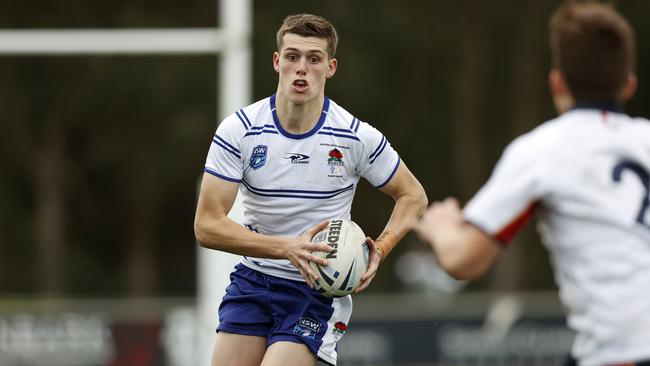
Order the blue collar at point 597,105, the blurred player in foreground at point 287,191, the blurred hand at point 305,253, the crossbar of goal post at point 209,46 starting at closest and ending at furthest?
the blue collar at point 597,105 < the blurred hand at point 305,253 < the blurred player in foreground at point 287,191 < the crossbar of goal post at point 209,46

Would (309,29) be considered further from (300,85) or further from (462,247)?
(462,247)

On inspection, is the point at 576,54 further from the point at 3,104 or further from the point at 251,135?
the point at 3,104

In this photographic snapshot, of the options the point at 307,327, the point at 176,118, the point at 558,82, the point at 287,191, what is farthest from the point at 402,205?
the point at 176,118

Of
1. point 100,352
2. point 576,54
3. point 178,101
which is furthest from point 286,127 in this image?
point 178,101

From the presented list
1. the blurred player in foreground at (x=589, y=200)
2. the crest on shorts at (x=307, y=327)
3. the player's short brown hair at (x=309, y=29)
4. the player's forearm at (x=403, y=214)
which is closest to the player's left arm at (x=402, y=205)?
the player's forearm at (x=403, y=214)

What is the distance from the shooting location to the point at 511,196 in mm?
4133

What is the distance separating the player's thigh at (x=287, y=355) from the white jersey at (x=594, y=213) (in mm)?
2004

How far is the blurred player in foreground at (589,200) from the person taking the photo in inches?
161

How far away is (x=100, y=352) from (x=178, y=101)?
16494 mm

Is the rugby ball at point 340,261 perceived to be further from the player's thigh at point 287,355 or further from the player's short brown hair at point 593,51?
the player's short brown hair at point 593,51

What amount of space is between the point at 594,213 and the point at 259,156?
2254 millimetres

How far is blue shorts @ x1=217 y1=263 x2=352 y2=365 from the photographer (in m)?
6.09

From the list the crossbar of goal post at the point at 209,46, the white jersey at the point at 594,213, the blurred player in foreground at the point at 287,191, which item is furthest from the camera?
the crossbar of goal post at the point at 209,46

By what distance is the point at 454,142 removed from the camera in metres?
34.2
